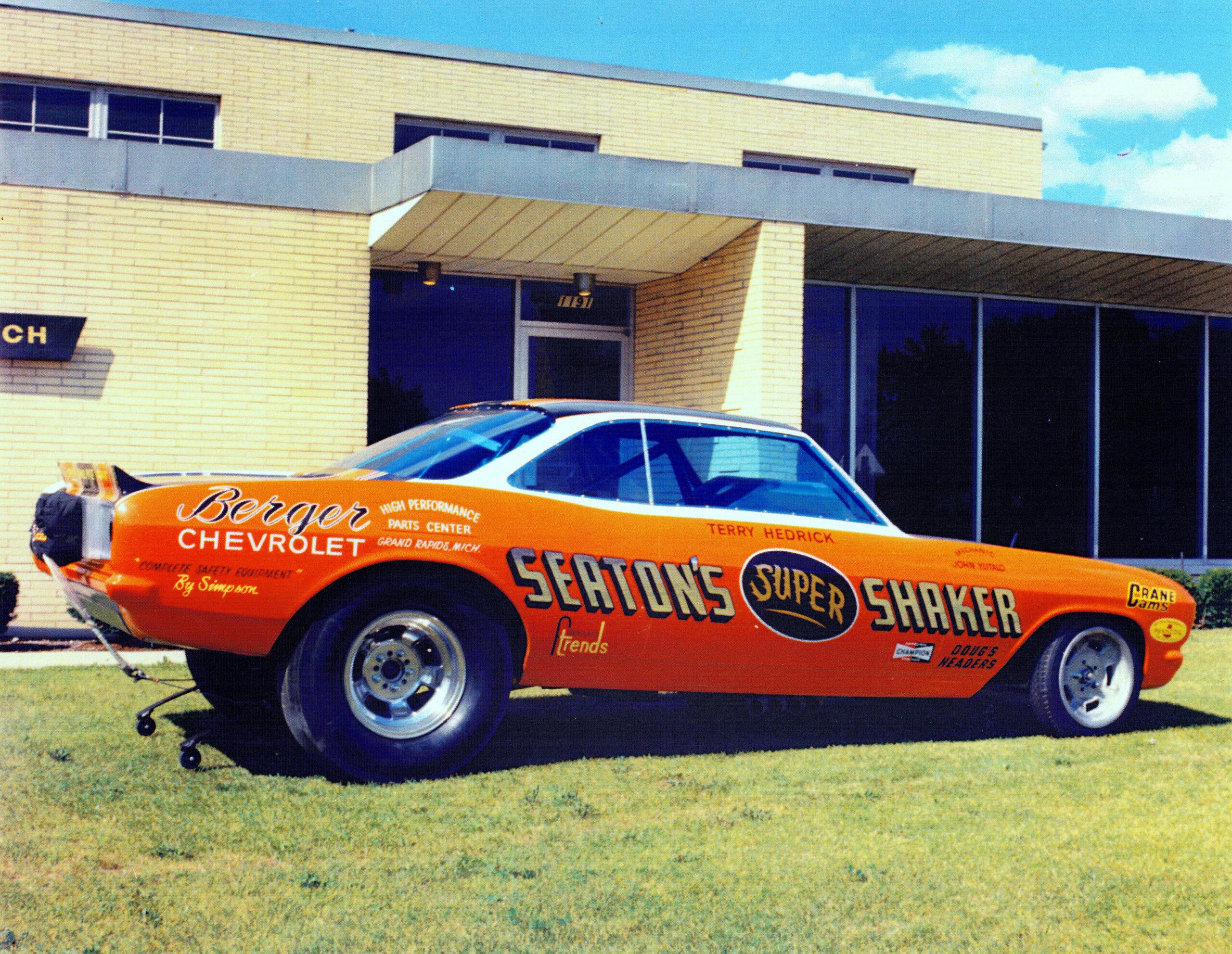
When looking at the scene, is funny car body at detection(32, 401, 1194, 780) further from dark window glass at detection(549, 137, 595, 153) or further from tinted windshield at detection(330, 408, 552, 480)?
dark window glass at detection(549, 137, 595, 153)

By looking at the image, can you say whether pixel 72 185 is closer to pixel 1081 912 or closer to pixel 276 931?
pixel 276 931

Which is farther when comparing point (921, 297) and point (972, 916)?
point (921, 297)

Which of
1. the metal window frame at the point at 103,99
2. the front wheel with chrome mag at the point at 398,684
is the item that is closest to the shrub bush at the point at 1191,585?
the front wheel with chrome mag at the point at 398,684

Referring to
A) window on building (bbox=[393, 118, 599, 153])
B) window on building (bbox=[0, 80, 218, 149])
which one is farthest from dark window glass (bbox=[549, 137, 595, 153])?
window on building (bbox=[0, 80, 218, 149])

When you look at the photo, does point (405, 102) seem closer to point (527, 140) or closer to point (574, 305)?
point (527, 140)

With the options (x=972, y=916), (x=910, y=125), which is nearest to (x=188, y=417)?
(x=972, y=916)

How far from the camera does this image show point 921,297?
13.1 metres

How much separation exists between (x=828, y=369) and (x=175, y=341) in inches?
249

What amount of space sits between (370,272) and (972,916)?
9157 millimetres

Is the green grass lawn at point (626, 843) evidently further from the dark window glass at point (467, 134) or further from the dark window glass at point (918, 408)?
the dark window glass at point (467, 134)

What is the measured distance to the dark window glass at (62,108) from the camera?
12.8 m

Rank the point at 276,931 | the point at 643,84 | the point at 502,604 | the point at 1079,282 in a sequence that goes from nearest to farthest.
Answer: the point at 276,931
the point at 502,604
the point at 1079,282
the point at 643,84

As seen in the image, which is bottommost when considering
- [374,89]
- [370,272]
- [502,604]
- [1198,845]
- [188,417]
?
[1198,845]

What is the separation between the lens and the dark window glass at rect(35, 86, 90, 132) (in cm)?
1279
